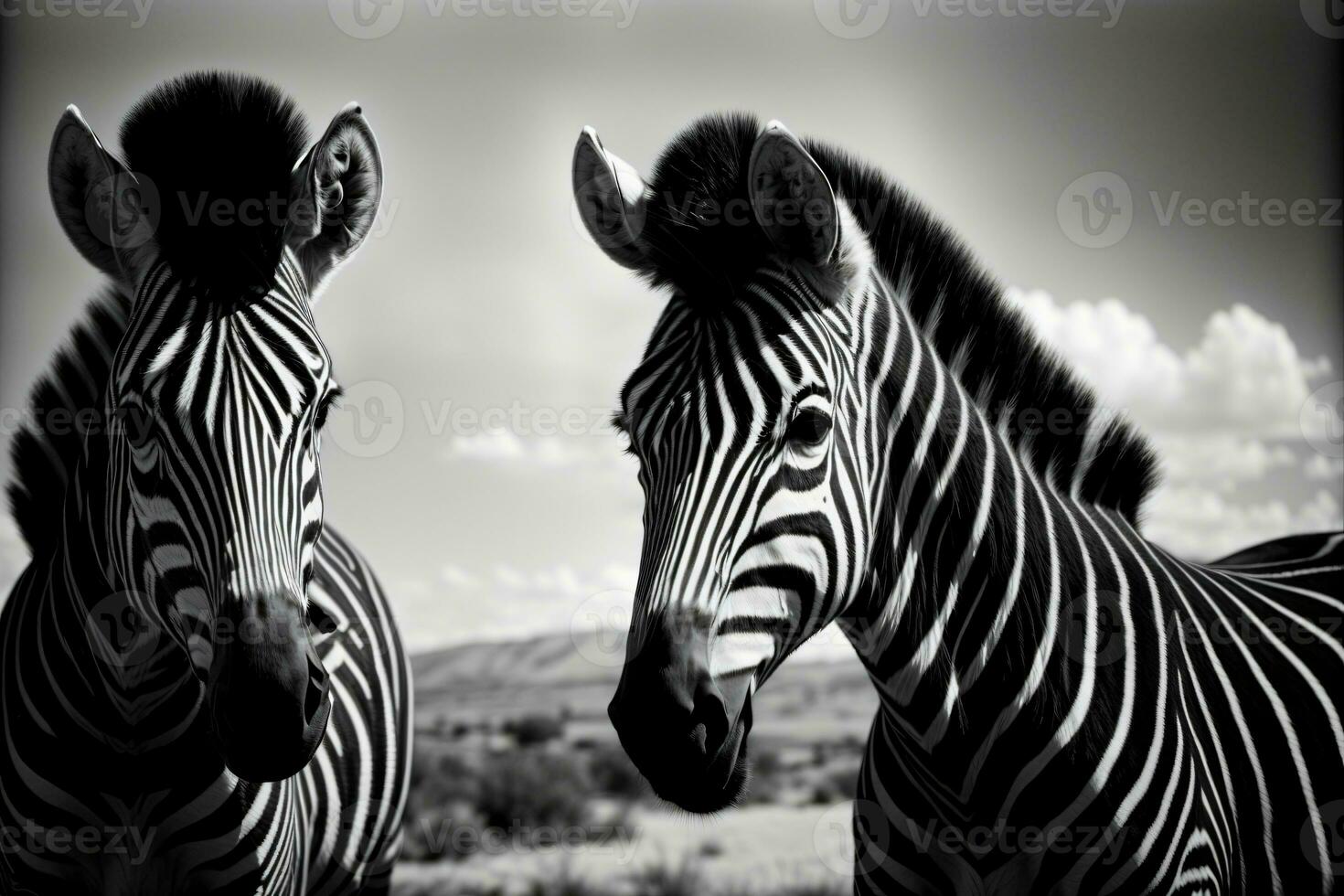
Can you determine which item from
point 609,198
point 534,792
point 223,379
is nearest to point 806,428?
point 609,198

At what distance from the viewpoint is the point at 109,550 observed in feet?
8.58

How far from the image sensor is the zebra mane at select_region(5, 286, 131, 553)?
325cm

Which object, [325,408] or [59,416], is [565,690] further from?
[325,408]

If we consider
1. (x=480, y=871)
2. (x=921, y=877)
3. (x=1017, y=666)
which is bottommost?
(x=480, y=871)

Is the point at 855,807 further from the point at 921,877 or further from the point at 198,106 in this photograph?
the point at 198,106

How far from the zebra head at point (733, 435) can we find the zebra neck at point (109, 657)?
163 centimetres

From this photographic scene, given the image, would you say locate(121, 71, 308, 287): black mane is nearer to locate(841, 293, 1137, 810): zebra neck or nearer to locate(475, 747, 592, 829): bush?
locate(841, 293, 1137, 810): zebra neck

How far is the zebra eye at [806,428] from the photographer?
2.29m

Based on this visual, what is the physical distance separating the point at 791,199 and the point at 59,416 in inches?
112

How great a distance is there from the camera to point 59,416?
10.7ft

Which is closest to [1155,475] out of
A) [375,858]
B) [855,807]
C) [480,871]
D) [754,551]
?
[855,807]

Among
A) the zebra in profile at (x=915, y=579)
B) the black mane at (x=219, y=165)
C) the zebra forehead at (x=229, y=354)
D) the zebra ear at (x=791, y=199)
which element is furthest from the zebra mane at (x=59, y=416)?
the zebra ear at (x=791, y=199)

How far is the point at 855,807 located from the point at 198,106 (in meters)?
3.38

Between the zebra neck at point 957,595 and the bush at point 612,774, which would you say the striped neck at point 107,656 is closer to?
the zebra neck at point 957,595
